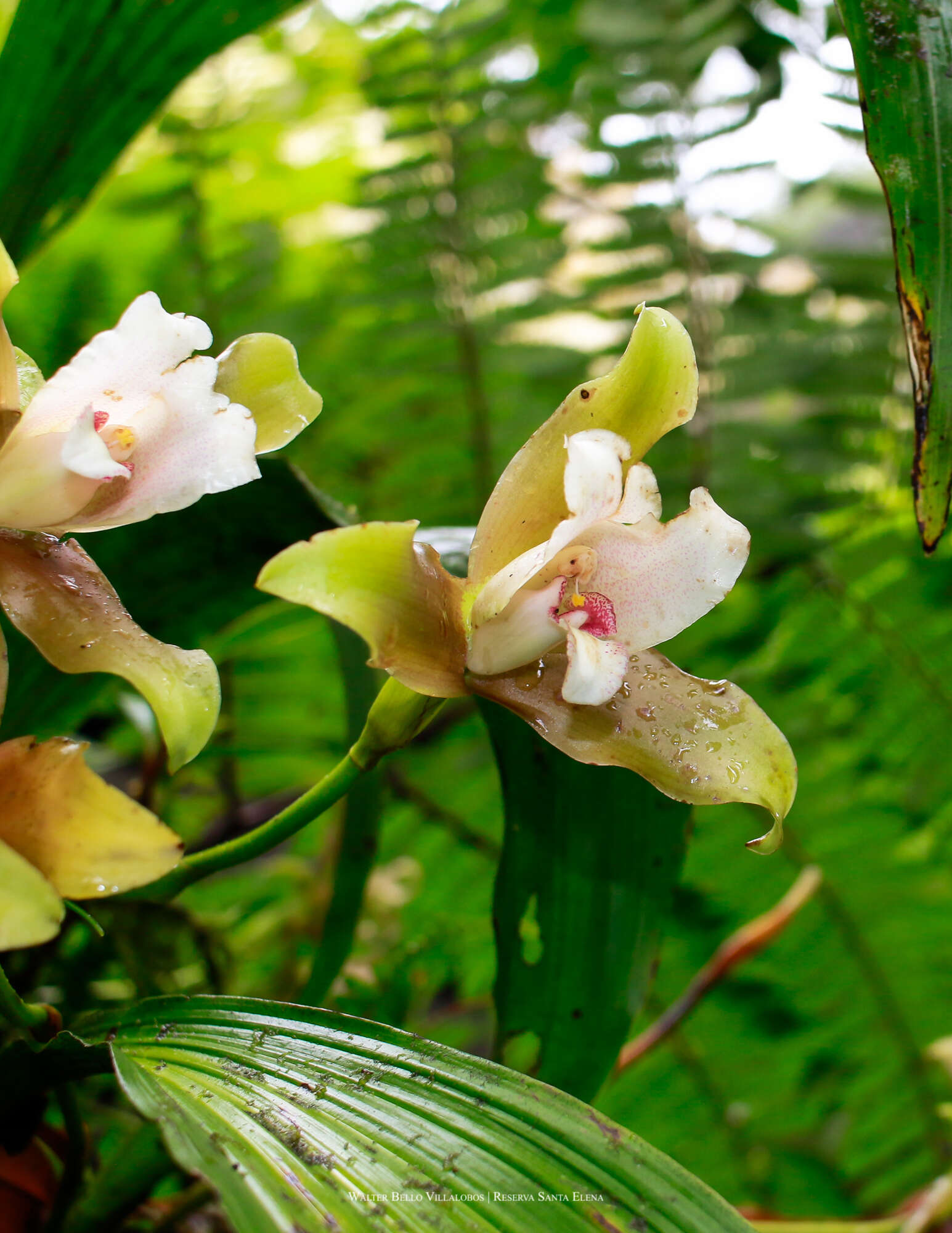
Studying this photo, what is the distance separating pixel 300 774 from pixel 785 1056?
0.69m

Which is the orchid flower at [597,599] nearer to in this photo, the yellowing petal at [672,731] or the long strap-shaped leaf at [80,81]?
the yellowing petal at [672,731]

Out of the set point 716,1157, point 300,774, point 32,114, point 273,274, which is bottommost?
point 716,1157

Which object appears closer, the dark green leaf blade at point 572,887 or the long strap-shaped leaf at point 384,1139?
the long strap-shaped leaf at point 384,1139

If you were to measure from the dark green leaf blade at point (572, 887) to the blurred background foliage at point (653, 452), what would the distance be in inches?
17.3

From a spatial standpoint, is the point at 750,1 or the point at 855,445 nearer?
the point at 750,1

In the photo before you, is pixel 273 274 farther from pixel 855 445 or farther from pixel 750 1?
pixel 855 445

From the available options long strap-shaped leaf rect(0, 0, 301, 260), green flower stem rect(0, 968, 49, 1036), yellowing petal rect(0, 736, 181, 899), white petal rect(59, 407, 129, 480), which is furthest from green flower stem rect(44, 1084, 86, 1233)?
long strap-shaped leaf rect(0, 0, 301, 260)

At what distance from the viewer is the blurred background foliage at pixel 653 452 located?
37.0 inches

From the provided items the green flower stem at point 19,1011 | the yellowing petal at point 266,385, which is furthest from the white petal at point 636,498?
the green flower stem at point 19,1011

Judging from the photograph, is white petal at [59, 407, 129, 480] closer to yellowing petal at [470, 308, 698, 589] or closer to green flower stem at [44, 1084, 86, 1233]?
yellowing petal at [470, 308, 698, 589]

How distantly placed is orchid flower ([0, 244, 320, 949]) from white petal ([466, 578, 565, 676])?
3.8 inches

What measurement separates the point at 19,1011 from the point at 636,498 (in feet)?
0.98

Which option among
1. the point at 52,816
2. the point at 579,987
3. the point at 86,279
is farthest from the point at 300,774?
the point at 52,816

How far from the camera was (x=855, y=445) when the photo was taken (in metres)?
1.13
